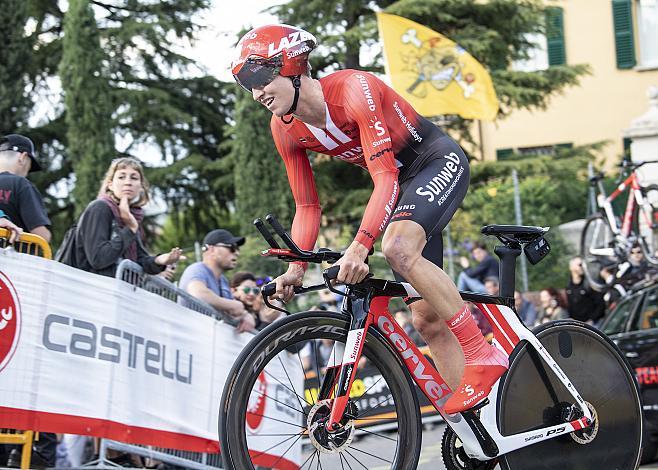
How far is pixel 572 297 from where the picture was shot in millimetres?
15039

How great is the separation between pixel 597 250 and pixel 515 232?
10227 millimetres

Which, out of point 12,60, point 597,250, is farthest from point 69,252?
point 12,60

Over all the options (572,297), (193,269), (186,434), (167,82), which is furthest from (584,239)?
(167,82)

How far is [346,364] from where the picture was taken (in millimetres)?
4680

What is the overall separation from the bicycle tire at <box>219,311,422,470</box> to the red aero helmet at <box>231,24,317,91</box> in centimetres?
105

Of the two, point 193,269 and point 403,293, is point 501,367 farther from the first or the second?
point 193,269

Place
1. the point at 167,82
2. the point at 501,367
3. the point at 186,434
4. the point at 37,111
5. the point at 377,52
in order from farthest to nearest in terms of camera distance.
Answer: the point at 167,82 < the point at 37,111 < the point at 377,52 < the point at 186,434 < the point at 501,367

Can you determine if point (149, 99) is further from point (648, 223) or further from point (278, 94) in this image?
point (278, 94)

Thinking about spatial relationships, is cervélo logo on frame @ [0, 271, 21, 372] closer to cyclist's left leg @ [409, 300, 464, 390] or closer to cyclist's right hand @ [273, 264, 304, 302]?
cyclist's right hand @ [273, 264, 304, 302]

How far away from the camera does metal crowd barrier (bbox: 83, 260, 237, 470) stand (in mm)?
6687

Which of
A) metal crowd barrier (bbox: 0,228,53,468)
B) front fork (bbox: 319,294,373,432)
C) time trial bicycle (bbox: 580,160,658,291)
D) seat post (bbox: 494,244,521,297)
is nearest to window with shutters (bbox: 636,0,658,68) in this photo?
time trial bicycle (bbox: 580,160,658,291)

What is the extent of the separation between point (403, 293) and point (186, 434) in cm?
305

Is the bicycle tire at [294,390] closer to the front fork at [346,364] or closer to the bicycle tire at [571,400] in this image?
the front fork at [346,364]

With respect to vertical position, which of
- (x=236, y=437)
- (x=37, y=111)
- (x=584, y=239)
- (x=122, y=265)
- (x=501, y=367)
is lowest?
(x=236, y=437)
